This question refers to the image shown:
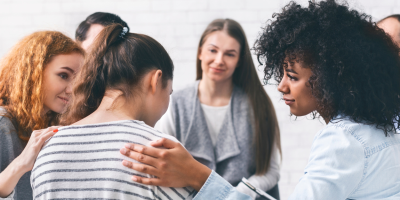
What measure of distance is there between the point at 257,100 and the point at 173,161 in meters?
1.03

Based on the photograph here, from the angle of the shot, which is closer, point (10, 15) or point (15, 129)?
point (15, 129)

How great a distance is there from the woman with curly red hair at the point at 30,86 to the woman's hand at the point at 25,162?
122 millimetres

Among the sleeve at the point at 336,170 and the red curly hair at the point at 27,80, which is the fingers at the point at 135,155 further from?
the red curly hair at the point at 27,80

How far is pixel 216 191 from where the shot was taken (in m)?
0.84

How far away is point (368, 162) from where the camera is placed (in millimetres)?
812

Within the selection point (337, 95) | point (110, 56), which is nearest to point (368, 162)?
point (337, 95)

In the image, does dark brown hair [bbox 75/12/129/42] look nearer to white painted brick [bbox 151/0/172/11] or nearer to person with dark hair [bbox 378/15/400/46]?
white painted brick [bbox 151/0/172/11]

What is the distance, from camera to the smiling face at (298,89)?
0.93m

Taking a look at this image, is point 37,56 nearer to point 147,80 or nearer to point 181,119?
point 147,80

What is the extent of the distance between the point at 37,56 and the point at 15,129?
26 cm

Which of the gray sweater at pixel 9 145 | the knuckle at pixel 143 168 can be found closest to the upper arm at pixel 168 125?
the gray sweater at pixel 9 145

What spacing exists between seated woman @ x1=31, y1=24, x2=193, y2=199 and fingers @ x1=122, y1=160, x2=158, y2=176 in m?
0.01

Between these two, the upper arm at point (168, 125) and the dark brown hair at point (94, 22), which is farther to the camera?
the upper arm at point (168, 125)

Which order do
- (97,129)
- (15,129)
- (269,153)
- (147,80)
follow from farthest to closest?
(269,153) → (15,129) → (147,80) → (97,129)
